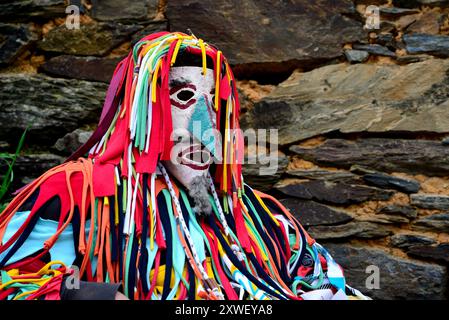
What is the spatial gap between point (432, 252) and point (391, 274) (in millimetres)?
177

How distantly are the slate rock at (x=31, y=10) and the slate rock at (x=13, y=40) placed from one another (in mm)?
50

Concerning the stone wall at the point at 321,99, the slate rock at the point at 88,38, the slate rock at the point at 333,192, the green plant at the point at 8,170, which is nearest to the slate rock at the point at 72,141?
the stone wall at the point at 321,99

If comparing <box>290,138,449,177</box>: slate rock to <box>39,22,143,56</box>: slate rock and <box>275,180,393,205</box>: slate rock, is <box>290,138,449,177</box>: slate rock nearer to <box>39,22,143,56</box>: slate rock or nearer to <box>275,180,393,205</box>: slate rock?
<box>275,180,393,205</box>: slate rock

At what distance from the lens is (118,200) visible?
1.74 m

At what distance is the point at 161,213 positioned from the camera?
5.80 feet

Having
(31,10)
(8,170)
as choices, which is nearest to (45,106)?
(8,170)

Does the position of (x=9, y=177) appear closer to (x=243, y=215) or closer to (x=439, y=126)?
(x=243, y=215)

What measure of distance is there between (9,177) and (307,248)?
142cm

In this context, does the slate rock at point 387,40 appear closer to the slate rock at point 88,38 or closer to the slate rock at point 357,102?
the slate rock at point 357,102

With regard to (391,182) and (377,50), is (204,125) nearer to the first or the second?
(391,182)

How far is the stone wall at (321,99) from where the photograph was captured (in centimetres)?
259

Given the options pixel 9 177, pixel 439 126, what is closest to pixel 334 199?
pixel 439 126

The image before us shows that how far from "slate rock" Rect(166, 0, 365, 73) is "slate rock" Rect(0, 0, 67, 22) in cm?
62

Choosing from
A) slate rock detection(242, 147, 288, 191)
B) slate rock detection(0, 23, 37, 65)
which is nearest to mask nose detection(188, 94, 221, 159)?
slate rock detection(242, 147, 288, 191)
